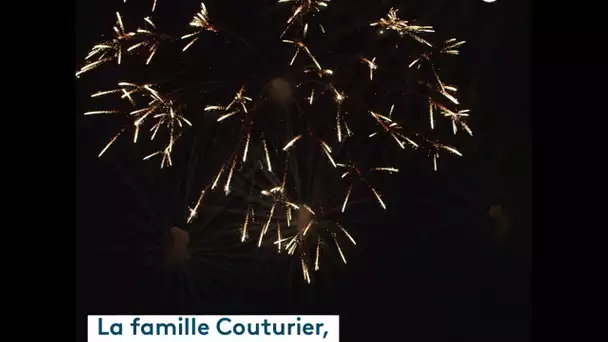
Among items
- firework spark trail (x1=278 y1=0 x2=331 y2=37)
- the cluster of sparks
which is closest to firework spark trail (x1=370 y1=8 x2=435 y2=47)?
the cluster of sparks

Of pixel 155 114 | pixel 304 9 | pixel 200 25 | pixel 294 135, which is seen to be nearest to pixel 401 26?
pixel 304 9

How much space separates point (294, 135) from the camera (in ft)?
5.16

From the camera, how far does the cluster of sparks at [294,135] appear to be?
5.08 ft

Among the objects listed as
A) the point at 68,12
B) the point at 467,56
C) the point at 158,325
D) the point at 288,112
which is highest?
the point at 68,12

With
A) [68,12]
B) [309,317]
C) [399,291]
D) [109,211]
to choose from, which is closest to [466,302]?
[399,291]

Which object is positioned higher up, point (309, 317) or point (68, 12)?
point (68, 12)

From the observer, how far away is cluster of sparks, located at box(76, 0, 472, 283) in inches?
61.0

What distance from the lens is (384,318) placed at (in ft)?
5.26

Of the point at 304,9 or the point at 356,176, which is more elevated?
the point at 304,9

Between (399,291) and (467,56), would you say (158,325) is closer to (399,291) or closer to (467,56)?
(399,291)

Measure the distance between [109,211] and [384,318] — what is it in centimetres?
71

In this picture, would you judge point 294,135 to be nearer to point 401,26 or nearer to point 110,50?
point 401,26

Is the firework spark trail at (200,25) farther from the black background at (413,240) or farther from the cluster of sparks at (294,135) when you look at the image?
the black background at (413,240)

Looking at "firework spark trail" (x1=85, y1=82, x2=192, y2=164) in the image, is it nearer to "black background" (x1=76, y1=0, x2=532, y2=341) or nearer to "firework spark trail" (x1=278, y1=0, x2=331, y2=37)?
"black background" (x1=76, y1=0, x2=532, y2=341)
